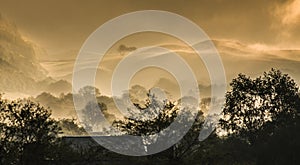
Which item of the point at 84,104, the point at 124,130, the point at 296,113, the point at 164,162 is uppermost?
the point at 84,104

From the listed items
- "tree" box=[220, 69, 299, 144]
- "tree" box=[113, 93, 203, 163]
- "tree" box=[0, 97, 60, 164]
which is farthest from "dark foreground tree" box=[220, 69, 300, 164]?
"tree" box=[0, 97, 60, 164]

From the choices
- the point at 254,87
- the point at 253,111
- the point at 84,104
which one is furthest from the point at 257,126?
the point at 84,104

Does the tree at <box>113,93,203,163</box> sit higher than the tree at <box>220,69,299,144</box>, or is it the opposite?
the tree at <box>220,69,299,144</box>

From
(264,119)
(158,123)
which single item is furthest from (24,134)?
(264,119)

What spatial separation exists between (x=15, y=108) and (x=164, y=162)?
2224 centimetres

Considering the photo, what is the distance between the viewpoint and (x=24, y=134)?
→ 5919cm

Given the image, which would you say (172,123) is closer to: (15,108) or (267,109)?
(15,108)

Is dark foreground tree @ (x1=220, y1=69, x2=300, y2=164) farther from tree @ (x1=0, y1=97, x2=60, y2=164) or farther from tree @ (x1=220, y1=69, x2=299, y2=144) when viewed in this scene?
tree @ (x1=0, y1=97, x2=60, y2=164)

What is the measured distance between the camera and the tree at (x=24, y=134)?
57.1 m

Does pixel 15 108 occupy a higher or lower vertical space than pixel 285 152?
higher

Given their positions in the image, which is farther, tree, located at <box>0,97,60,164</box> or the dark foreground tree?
the dark foreground tree

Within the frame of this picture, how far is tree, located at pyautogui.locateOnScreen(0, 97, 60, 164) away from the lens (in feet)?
187

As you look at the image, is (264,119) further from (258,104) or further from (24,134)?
(24,134)

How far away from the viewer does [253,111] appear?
89938 millimetres
